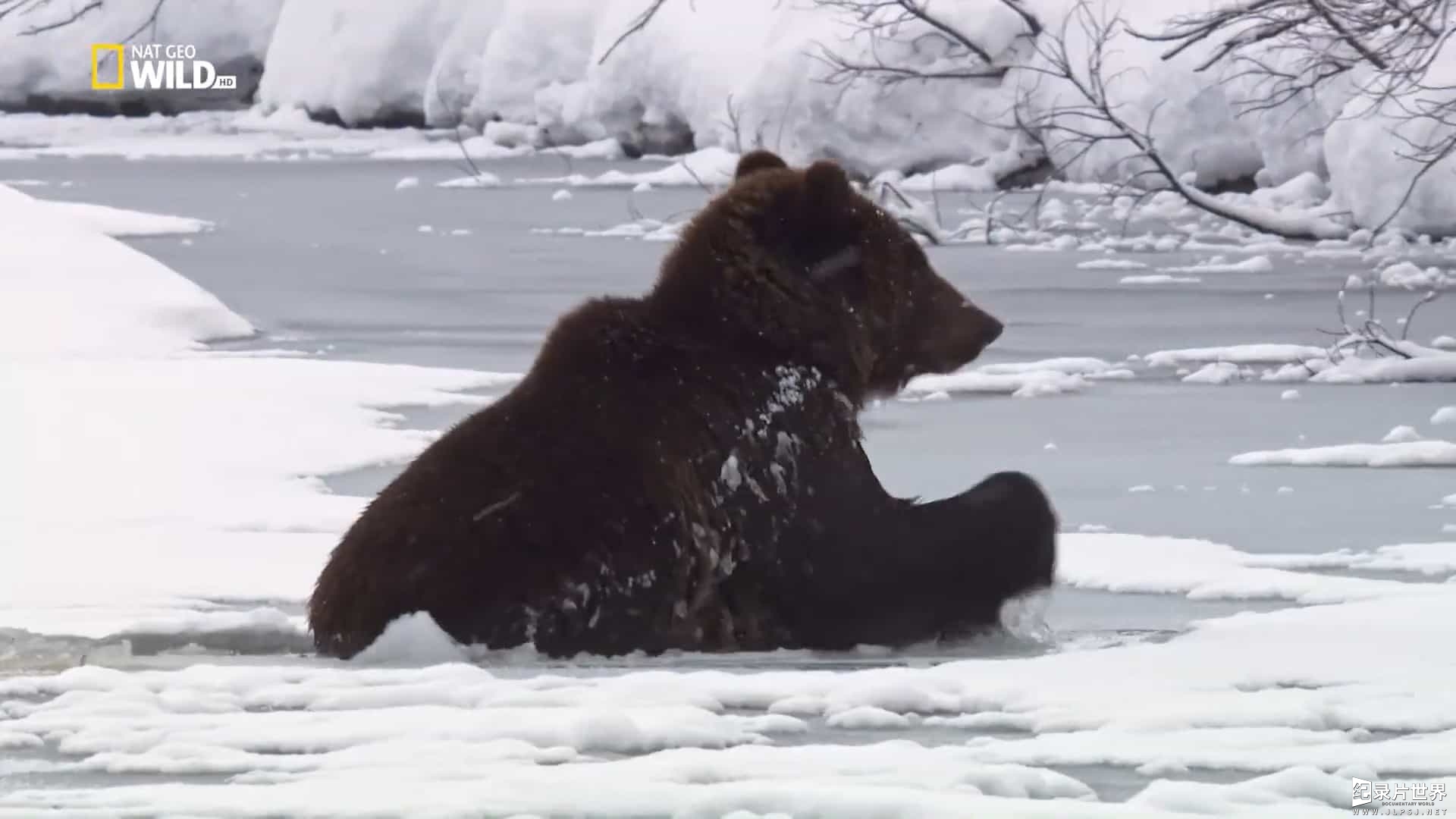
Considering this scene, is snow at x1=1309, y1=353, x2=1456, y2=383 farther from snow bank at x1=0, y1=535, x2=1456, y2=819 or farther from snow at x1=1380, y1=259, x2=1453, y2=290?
snow bank at x1=0, y1=535, x2=1456, y2=819

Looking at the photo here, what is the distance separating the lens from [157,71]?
2024 inches

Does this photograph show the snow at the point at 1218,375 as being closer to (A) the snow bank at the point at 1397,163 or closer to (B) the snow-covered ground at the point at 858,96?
(B) the snow-covered ground at the point at 858,96

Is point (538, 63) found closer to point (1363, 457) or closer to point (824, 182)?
point (1363, 457)

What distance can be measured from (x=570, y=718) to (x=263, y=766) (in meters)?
0.48

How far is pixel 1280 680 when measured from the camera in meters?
4.00

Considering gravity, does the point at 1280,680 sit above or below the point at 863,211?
below

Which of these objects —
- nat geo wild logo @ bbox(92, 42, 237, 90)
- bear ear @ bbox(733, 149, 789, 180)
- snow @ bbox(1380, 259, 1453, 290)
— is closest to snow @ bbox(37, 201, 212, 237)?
snow @ bbox(1380, 259, 1453, 290)

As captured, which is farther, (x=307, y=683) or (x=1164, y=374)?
(x=1164, y=374)

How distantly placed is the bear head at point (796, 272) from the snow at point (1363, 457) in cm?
319

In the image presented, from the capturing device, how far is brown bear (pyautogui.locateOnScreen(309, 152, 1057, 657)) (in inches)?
168

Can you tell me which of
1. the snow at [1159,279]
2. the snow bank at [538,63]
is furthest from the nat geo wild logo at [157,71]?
the snow at [1159,279]

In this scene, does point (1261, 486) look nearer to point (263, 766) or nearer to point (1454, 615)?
point (1454, 615)

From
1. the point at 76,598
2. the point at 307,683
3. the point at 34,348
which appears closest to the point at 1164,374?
the point at 34,348

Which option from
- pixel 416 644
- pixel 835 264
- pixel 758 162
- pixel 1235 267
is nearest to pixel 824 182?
pixel 835 264
